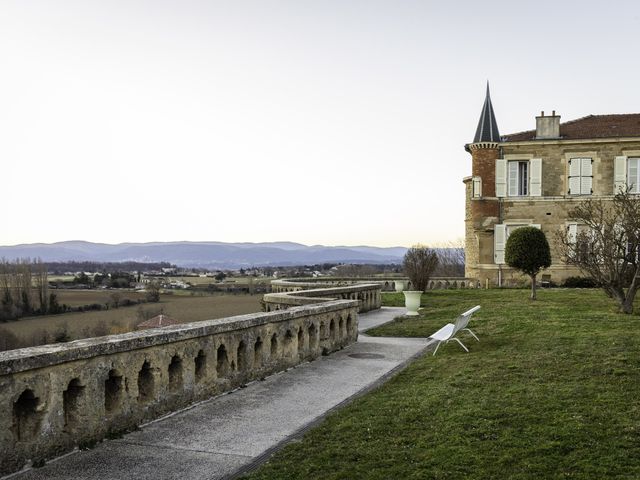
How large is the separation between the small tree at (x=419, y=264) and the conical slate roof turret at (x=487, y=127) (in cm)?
911

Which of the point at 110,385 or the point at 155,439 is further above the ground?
the point at 110,385

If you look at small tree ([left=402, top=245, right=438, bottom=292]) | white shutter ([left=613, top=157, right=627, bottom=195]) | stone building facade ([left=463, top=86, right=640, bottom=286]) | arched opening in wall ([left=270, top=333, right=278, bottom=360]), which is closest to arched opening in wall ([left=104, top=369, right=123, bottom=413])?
arched opening in wall ([left=270, top=333, right=278, bottom=360])

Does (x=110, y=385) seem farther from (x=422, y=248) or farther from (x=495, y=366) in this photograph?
(x=422, y=248)

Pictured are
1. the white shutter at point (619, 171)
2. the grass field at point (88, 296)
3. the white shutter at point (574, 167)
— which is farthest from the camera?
the grass field at point (88, 296)

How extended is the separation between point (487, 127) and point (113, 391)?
2710 cm

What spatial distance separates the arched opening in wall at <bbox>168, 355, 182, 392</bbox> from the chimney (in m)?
26.6

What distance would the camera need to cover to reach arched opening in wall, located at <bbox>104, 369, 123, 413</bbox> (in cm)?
521

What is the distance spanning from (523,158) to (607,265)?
1594 cm

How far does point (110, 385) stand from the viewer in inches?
208

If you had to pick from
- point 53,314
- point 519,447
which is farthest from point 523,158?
point 53,314

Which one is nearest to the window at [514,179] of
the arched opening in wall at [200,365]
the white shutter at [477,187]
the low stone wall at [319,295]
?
the white shutter at [477,187]

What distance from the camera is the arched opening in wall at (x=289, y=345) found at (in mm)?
8312

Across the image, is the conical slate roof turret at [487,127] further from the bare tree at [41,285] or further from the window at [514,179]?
the bare tree at [41,285]

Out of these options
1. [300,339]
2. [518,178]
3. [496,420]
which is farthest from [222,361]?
[518,178]
